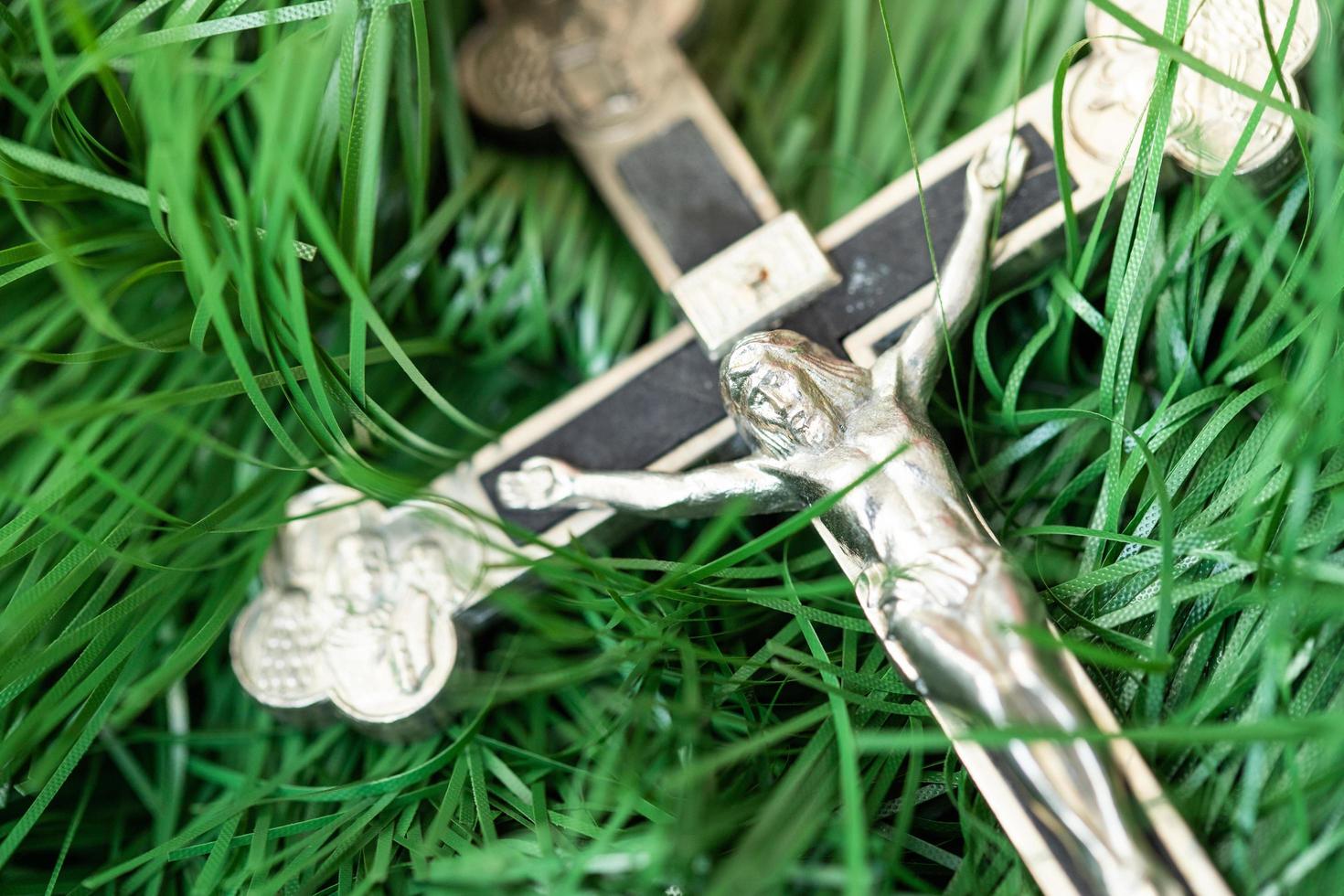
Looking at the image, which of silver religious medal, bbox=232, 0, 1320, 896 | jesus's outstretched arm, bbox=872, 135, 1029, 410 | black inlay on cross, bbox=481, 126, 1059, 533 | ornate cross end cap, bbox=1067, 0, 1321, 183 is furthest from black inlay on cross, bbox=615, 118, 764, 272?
ornate cross end cap, bbox=1067, 0, 1321, 183

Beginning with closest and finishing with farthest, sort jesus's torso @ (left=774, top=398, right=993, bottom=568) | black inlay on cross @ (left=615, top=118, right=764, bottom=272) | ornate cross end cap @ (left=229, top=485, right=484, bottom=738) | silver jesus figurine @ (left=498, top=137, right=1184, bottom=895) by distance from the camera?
silver jesus figurine @ (left=498, top=137, right=1184, bottom=895) < jesus's torso @ (left=774, top=398, right=993, bottom=568) < ornate cross end cap @ (left=229, top=485, right=484, bottom=738) < black inlay on cross @ (left=615, top=118, right=764, bottom=272)

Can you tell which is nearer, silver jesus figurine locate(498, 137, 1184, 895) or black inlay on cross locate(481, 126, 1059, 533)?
silver jesus figurine locate(498, 137, 1184, 895)

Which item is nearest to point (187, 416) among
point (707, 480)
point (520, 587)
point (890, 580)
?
point (520, 587)

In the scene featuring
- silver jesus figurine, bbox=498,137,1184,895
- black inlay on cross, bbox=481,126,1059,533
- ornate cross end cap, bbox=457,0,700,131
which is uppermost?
ornate cross end cap, bbox=457,0,700,131

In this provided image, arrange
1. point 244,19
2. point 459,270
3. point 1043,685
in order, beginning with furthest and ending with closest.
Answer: point 459,270 → point 244,19 → point 1043,685

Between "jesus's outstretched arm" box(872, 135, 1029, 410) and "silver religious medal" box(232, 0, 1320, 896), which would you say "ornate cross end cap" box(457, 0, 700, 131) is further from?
"jesus's outstretched arm" box(872, 135, 1029, 410)

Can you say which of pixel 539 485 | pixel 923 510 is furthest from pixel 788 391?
pixel 539 485

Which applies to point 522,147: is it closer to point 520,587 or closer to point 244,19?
point 244,19

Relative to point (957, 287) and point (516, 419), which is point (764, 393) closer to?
point (957, 287)
